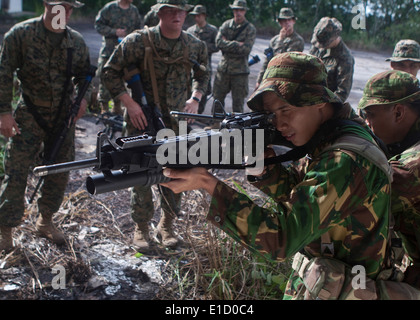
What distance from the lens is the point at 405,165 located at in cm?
219

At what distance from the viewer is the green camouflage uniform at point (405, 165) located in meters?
2.16

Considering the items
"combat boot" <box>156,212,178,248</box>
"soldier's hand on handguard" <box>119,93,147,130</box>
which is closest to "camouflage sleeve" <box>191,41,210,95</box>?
"soldier's hand on handguard" <box>119,93,147,130</box>

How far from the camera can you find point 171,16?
12.7 ft

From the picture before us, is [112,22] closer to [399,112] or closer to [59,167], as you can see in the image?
[399,112]

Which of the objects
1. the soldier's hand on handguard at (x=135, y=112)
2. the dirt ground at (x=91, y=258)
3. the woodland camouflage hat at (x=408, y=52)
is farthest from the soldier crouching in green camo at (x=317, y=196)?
the woodland camouflage hat at (x=408, y=52)

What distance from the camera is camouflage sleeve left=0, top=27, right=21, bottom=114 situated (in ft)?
11.5

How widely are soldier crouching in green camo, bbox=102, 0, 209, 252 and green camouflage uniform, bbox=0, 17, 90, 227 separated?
416 mm

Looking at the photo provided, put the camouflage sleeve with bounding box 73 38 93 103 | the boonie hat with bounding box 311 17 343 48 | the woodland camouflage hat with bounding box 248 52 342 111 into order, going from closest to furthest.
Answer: the woodland camouflage hat with bounding box 248 52 342 111
the camouflage sleeve with bounding box 73 38 93 103
the boonie hat with bounding box 311 17 343 48

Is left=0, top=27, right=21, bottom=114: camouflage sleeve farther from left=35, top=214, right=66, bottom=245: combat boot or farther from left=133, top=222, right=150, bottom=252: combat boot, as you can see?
left=133, top=222, right=150, bottom=252: combat boot

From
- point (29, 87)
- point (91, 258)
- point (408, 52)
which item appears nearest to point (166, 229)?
point (91, 258)

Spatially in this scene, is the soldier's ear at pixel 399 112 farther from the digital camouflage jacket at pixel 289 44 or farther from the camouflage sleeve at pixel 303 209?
the digital camouflage jacket at pixel 289 44

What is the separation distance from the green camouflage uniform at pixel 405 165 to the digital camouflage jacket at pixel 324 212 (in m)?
0.44

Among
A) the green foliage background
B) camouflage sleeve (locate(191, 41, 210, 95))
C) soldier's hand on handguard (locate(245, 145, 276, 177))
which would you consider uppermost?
the green foliage background
